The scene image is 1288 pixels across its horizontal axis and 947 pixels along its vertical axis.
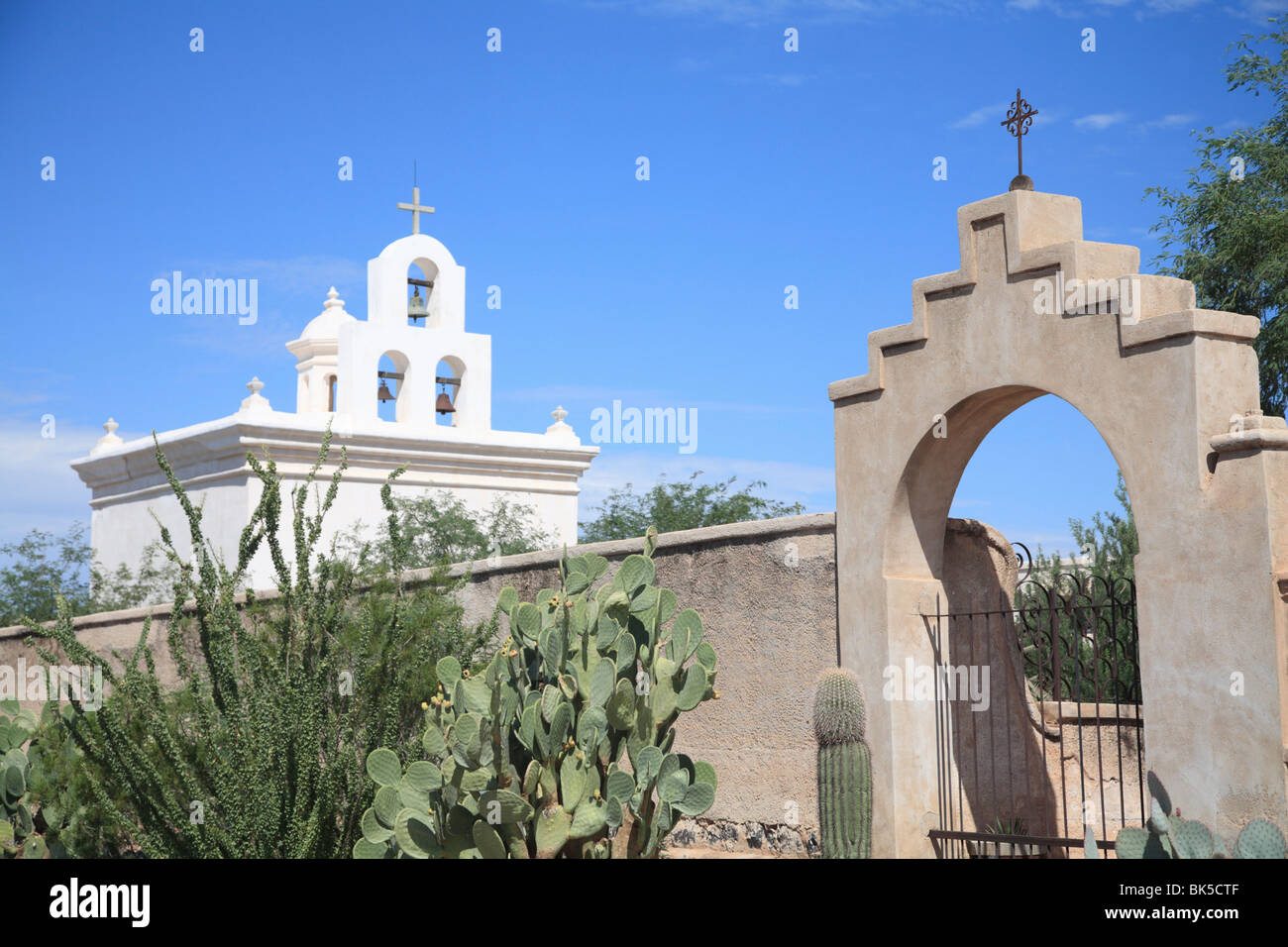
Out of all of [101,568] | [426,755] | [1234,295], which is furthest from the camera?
[101,568]

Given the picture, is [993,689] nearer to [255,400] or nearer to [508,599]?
[508,599]

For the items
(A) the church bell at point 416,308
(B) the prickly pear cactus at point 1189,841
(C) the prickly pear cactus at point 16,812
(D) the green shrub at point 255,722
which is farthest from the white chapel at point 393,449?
(B) the prickly pear cactus at point 1189,841

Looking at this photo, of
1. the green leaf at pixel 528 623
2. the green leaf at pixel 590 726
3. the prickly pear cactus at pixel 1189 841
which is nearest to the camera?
the prickly pear cactus at pixel 1189 841

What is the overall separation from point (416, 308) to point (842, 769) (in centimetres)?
1639

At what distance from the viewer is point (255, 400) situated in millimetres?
19812

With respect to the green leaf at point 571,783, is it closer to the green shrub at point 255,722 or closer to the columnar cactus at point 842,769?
the green shrub at point 255,722

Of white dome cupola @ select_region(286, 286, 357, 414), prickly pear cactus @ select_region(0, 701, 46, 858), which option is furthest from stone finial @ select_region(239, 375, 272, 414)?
prickly pear cactus @ select_region(0, 701, 46, 858)

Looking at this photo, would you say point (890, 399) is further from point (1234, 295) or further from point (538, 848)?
point (1234, 295)

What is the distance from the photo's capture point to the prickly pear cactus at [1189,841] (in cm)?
532

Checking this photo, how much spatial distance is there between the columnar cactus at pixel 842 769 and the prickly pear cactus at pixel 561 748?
1416 millimetres

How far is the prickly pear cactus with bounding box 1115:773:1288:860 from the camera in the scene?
5320mm
